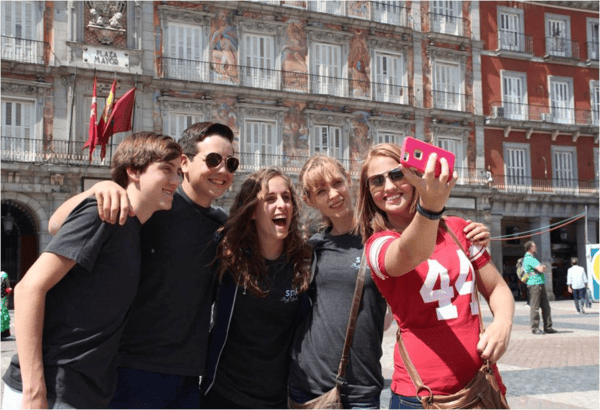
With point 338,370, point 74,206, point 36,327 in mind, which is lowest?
point 338,370

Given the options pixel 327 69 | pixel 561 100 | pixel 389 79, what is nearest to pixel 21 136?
pixel 327 69

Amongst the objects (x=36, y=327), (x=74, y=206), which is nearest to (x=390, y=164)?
(x=74, y=206)

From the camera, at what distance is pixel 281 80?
887 inches

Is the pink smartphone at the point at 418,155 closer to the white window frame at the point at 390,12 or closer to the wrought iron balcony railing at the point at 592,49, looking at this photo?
the white window frame at the point at 390,12

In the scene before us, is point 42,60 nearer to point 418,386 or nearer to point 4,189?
point 4,189

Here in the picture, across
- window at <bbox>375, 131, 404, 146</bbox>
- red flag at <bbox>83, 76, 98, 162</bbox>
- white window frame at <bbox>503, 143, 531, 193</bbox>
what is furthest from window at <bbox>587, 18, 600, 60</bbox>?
red flag at <bbox>83, 76, 98, 162</bbox>

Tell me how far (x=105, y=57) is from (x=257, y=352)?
18.9 m

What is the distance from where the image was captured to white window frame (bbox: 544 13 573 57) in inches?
1074

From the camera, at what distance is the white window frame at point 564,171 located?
87.8ft

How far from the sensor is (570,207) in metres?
26.7

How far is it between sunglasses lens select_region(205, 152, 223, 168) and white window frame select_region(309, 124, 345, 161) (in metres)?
19.7

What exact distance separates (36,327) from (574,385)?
246 inches

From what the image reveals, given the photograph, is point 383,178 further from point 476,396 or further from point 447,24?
point 447,24

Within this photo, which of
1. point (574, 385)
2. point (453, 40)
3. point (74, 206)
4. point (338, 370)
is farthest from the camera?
point (453, 40)
